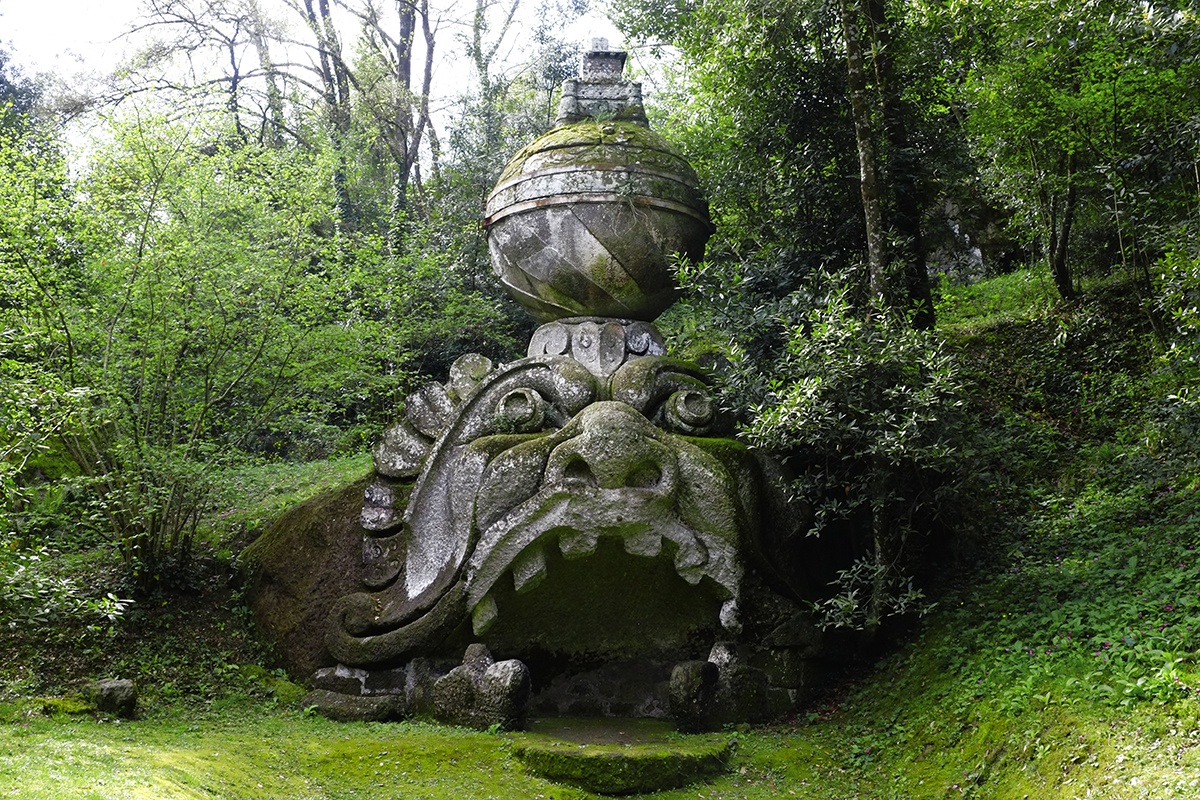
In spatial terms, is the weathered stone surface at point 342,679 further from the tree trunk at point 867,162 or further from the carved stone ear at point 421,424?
the tree trunk at point 867,162

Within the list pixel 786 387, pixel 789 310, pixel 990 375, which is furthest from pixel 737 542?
pixel 990 375

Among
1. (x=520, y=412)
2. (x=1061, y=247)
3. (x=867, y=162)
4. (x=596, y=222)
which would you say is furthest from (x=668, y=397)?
(x=1061, y=247)

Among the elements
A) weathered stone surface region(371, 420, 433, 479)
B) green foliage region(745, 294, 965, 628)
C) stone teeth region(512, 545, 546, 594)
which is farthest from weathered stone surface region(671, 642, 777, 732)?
weathered stone surface region(371, 420, 433, 479)

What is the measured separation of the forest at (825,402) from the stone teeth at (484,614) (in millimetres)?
652

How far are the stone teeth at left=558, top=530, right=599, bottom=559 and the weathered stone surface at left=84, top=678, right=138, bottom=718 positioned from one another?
2563mm

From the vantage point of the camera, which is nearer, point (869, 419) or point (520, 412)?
point (869, 419)

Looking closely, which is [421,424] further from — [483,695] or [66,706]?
[66,706]

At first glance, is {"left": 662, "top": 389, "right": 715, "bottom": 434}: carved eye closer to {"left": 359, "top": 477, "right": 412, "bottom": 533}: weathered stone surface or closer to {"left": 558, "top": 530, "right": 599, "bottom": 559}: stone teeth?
{"left": 558, "top": 530, "right": 599, "bottom": 559}: stone teeth

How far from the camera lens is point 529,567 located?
224 inches

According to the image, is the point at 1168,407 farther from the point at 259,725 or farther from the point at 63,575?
the point at 63,575

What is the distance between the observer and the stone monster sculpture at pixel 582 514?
561cm

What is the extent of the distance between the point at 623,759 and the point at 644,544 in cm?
136

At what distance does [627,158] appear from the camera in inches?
270

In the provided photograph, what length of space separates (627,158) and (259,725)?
172 inches
